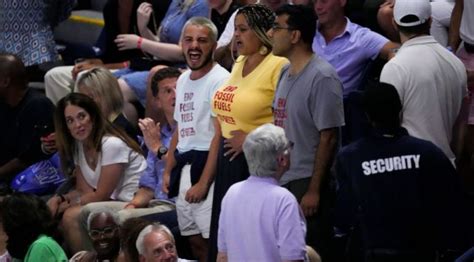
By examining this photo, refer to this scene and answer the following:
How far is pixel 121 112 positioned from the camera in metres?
9.92

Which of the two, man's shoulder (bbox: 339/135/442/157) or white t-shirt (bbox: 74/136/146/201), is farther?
white t-shirt (bbox: 74/136/146/201)

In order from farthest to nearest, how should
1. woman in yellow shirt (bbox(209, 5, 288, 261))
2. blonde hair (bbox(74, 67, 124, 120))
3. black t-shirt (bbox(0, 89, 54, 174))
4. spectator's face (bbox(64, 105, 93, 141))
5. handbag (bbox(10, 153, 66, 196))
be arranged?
black t-shirt (bbox(0, 89, 54, 174)) → handbag (bbox(10, 153, 66, 196)) → blonde hair (bbox(74, 67, 124, 120)) → spectator's face (bbox(64, 105, 93, 141)) → woman in yellow shirt (bbox(209, 5, 288, 261))

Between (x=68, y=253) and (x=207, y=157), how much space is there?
1.34 m

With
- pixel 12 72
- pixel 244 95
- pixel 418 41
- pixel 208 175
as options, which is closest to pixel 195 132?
pixel 208 175

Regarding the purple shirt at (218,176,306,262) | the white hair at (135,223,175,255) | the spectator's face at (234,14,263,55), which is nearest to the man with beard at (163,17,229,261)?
the spectator's face at (234,14,263,55)

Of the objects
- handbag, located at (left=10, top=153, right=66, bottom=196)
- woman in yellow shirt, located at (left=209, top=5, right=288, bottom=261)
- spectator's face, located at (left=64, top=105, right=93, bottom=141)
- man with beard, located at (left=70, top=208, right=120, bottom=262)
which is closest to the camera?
woman in yellow shirt, located at (left=209, top=5, right=288, bottom=261)

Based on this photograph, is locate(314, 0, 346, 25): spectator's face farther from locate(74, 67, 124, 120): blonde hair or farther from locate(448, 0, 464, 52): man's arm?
locate(74, 67, 124, 120): blonde hair

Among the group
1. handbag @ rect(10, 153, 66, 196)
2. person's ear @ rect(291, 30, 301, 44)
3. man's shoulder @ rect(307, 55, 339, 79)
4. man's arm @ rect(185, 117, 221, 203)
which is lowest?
handbag @ rect(10, 153, 66, 196)

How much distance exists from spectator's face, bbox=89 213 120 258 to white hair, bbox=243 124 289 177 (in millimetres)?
1861

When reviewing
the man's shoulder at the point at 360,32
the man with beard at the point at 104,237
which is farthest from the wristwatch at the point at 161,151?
the man's shoulder at the point at 360,32

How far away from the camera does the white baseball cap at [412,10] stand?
7762mm

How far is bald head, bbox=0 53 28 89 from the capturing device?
10516mm

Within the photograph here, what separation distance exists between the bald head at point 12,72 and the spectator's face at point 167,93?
1.53 m

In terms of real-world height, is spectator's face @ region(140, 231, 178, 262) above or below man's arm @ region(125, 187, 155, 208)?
above
